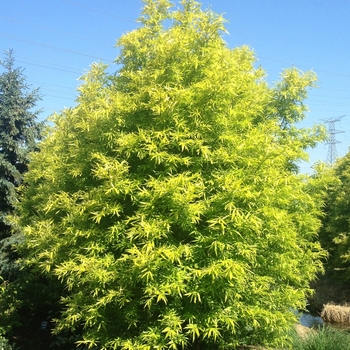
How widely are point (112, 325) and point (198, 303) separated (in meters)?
1.37

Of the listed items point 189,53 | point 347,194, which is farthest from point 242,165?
point 347,194

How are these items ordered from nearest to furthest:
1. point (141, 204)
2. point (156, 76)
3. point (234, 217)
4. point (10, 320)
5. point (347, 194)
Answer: point (234, 217)
point (141, 204)
point (156, 76)
point (10, 320)
point (347, 194)

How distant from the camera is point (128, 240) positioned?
4.92 meters

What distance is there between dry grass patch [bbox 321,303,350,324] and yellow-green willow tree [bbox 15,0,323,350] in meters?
8.10

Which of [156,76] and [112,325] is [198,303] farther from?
[156,76]

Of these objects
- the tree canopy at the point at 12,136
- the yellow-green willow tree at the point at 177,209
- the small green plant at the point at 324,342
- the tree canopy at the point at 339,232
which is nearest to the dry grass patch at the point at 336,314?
the tree canopy at the point at 339,232

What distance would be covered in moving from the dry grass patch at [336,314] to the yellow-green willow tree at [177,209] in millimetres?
8101

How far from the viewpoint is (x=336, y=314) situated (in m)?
12.7

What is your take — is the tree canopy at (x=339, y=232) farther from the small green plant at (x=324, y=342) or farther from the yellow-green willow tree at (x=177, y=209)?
the yellow-green willow tree at (x=177, y=209)

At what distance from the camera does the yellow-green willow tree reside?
443 centimetres

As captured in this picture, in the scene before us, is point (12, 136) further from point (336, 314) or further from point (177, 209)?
point (336, 314)

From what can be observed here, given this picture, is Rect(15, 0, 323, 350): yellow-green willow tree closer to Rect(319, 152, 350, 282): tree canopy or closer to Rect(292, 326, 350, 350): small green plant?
Rect(292, 326, 350, 350): small green plant

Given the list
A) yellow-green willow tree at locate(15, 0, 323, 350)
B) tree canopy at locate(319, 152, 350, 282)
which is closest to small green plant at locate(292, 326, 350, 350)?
yellow-green willow tree at locate(15, 0, 323, 350)

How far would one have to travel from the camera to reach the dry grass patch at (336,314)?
12.5 m
